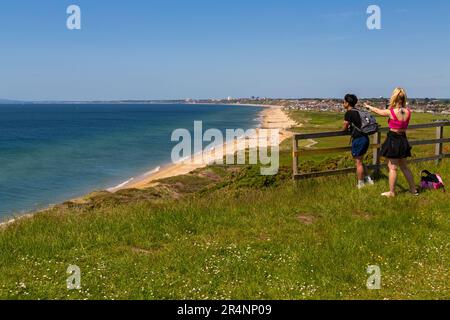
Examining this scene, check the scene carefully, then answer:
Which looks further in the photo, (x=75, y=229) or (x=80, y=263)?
(x=75, y=229)

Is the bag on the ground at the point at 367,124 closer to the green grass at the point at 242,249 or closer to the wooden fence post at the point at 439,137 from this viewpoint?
the green grass at the point at 242,249

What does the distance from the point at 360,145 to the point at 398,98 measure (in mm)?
1778

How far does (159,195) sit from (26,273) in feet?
75.8

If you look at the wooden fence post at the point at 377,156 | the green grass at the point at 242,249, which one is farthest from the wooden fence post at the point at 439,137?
the green grass at the point at 242,249

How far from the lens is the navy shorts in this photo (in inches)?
416

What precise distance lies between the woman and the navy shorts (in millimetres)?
869

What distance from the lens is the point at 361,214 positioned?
9.03m

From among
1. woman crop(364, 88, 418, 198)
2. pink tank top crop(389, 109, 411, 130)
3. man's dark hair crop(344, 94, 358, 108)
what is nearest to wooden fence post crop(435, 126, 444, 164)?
woman crop(364, 88, 418, 198)

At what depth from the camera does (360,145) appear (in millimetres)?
10617

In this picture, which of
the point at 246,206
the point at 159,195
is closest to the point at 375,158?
the point at 246,206

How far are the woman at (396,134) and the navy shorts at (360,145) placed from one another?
2.85 ft

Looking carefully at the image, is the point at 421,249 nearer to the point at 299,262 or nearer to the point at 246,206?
the point at 299,262

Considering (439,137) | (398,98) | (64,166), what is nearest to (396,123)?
(398,98)
